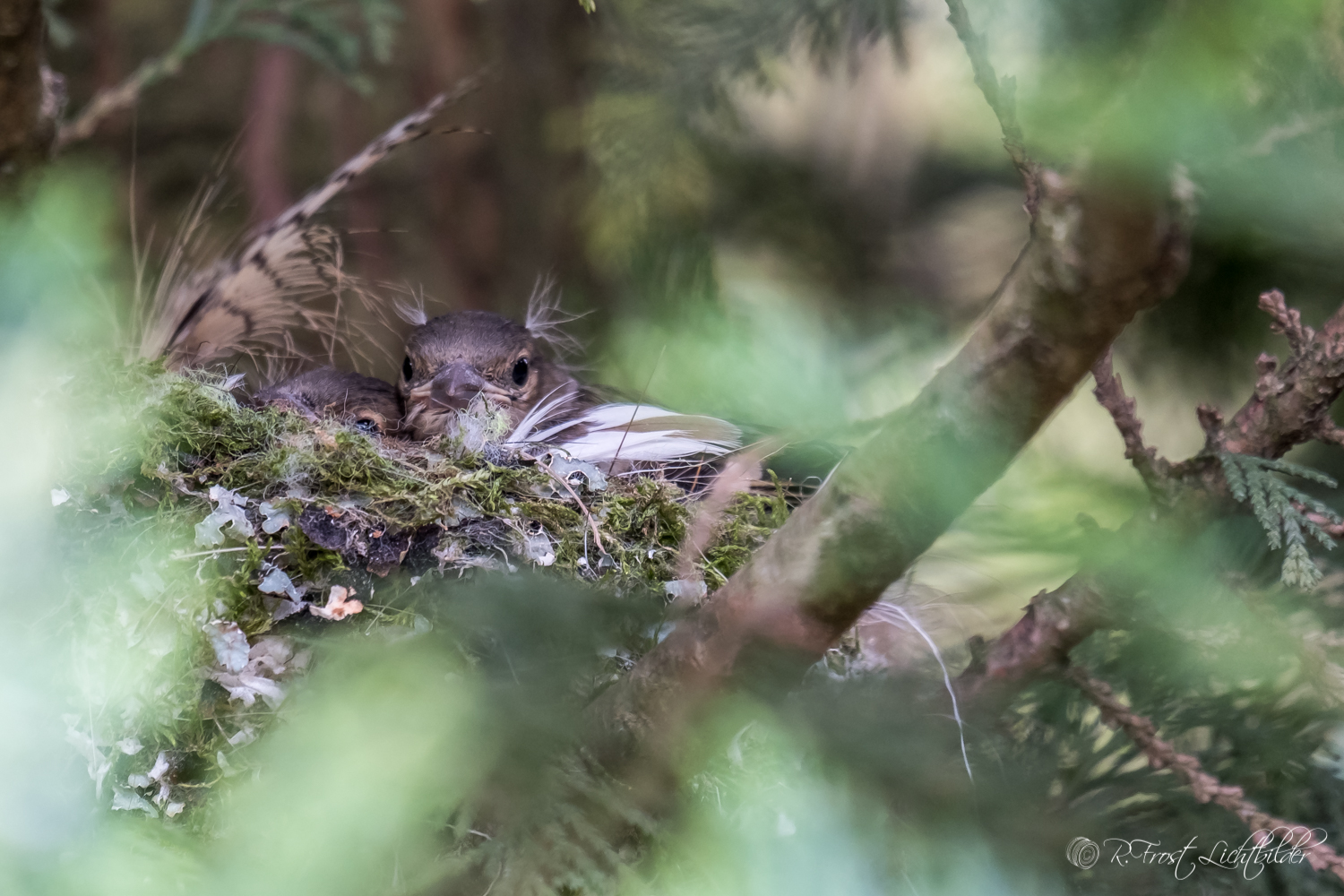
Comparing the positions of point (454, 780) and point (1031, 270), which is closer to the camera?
point (1031, 270)

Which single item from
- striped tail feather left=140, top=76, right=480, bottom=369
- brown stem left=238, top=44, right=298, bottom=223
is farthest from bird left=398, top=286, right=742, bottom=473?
brown stem left=238, top=44, right=298, bottom=223

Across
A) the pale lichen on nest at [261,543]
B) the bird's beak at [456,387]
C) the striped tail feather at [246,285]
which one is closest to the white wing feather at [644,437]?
the pale lichen on nest at [261,543]

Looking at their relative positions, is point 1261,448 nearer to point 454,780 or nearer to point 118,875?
point 454,780

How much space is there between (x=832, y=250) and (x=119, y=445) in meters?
1.38

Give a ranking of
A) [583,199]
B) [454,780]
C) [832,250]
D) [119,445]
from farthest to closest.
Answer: [583,199], [832,250], [119,445], [454,780]

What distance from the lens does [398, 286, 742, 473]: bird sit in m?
2.04

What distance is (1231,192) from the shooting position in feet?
2.39

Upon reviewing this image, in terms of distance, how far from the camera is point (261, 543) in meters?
1.53

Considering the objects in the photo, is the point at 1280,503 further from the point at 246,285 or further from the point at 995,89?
the point at 246,285

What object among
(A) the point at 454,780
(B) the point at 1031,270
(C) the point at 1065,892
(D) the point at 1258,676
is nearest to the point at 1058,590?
(D) the point at 1258,676

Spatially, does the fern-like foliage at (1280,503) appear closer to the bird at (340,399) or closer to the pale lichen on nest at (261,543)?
the pale lichen on nest at (261,543)

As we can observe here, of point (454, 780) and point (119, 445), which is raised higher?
point (454, 780)

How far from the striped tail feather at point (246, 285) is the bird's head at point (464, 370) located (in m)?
0.25
